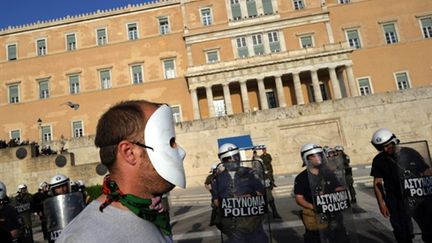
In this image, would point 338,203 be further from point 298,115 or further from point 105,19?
point 105,19

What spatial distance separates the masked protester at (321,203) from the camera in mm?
4750

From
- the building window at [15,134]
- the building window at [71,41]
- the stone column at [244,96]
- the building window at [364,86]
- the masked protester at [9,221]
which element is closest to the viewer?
the masked protester at [9,221]

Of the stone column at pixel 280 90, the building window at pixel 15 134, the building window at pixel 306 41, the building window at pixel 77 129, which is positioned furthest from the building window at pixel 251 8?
the building window at pixel 15 134

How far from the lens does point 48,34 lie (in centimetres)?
4062

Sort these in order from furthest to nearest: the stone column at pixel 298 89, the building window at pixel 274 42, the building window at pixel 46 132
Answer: the building window at pixel 46 132 → the building window at pixel 274 42 → the stone column at pixel 298 89

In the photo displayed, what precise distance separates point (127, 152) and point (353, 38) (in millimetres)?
39967

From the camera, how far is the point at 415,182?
4.85m

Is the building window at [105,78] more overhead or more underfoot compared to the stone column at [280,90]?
more overhead

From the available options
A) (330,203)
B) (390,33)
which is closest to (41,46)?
(390,33)

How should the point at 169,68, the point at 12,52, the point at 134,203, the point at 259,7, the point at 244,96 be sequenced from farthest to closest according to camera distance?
1. the point at 12,52
2. the point at 169,68
3. the point at 259,7
4. the point at 244,96
5. the point at 134,203

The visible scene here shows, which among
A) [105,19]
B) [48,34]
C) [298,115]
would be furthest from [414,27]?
[48,34]

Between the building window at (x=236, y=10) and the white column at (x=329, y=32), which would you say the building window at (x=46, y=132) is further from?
the white column at (x=329, y=32)

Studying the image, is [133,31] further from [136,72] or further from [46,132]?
[46,132]

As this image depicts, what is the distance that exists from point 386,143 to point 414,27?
38.3 m
